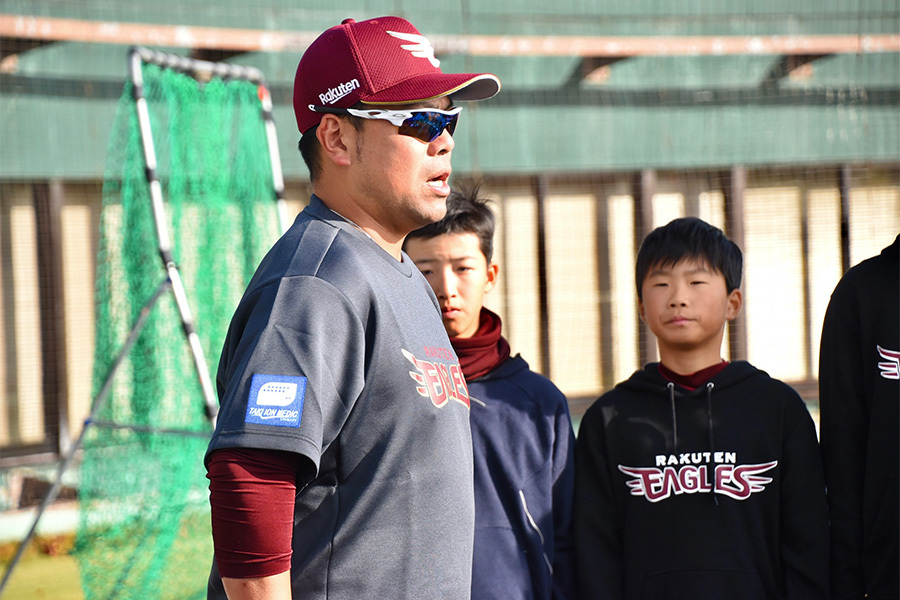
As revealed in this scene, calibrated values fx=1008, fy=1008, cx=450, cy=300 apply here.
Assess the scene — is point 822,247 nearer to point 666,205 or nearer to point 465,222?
point 666,205

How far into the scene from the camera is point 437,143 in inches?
71.5

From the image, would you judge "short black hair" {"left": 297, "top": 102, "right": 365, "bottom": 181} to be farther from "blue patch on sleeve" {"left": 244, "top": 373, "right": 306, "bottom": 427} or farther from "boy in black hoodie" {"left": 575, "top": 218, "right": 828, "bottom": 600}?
"boy in black hoodie" {"left": 575, "top": 218, "right": 828, "bottom": 600}

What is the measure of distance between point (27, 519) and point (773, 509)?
5.72 m

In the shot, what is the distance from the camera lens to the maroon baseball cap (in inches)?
68.0

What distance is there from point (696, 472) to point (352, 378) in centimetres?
111

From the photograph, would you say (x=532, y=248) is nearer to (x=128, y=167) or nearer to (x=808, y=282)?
(x=808, y=282)

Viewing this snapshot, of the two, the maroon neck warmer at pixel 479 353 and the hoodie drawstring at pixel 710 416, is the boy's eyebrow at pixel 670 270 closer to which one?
the hoodie drawstring at pixel 710 416

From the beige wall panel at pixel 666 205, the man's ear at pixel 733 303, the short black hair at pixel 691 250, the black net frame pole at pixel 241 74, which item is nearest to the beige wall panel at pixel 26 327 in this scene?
the black net frame pole at pixel 241 74

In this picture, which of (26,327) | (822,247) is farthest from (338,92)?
(822,247)

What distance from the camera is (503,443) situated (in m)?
2.46

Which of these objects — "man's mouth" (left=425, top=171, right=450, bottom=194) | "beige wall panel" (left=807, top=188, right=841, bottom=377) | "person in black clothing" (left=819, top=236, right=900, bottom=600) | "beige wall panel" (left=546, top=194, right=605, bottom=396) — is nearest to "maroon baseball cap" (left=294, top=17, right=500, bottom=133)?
"man's mouth" (left=425, top=171, right=450, bottom=194)

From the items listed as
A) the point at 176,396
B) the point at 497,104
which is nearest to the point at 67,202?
the point at 176,396

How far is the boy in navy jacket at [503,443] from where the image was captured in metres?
2.37

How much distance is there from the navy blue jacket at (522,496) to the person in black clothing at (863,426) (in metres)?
0.62
